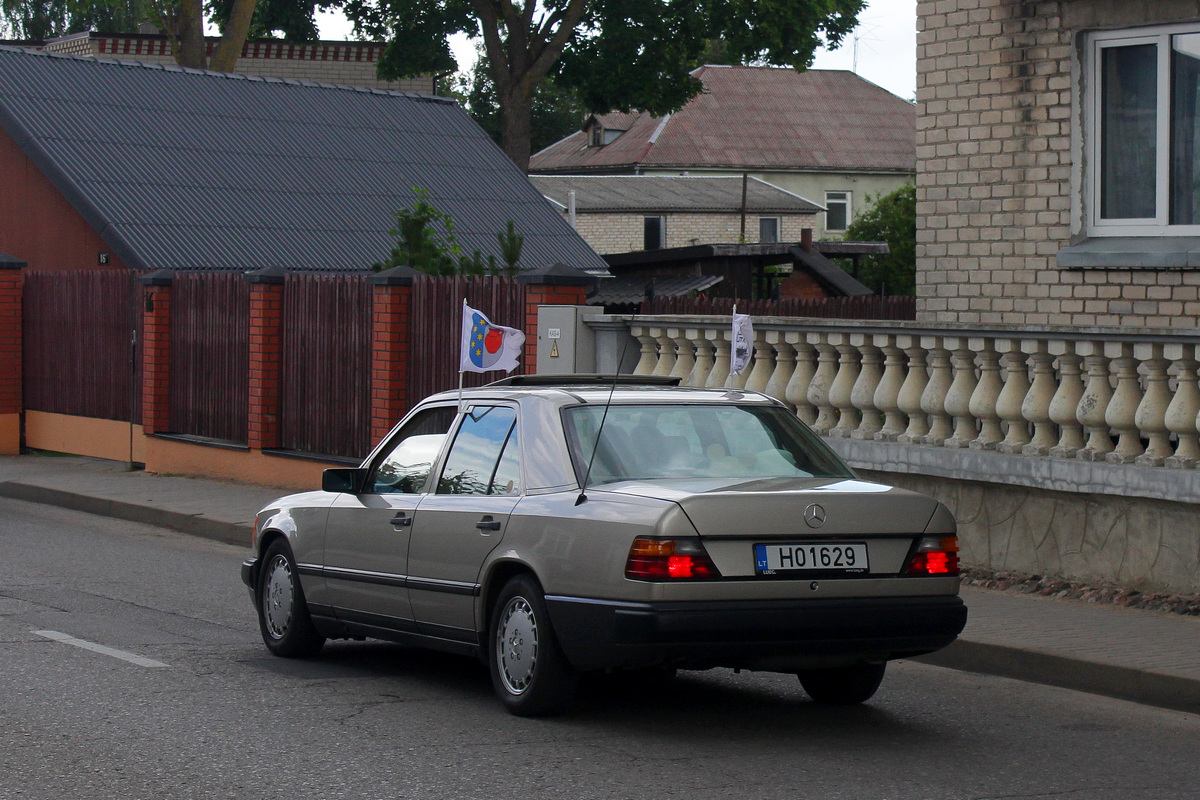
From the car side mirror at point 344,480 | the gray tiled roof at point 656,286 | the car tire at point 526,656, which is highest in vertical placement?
the gray tiled roof at point 656,286

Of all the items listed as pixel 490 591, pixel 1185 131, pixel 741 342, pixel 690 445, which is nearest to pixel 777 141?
pixel 741 342

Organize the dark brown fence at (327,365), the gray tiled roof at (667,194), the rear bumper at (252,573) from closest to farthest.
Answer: the rear bumper at (252,573) → the dark brown fence at (327,365) → the gray tiled roof at (667,194)

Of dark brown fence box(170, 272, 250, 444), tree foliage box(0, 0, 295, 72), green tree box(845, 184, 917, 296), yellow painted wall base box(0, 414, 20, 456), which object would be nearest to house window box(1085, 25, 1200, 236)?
dark brown fence box(170, 272, 250, 444)

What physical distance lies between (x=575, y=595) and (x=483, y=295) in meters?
8.88

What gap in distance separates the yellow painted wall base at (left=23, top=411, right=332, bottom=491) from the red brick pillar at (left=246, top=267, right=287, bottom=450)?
0.28 m

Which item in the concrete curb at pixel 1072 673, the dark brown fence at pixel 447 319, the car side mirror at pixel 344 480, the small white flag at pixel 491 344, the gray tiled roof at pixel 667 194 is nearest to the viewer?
the concrete curb at pixel 1072 673

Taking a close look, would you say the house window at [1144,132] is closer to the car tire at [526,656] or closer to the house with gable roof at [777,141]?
the car tire at [526,656]

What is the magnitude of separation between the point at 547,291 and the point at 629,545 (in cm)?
826

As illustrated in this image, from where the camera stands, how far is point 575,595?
22.0 feet

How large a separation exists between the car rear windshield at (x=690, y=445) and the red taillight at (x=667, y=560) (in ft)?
1.90

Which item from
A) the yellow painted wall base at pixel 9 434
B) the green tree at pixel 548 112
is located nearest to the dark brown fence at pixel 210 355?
the yellow painted wall base at pixel 9 434

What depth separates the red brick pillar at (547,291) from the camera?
47.7 feet

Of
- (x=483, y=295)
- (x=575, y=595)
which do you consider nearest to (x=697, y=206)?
(x=483, y=295)

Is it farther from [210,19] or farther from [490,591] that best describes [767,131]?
[490,591]
